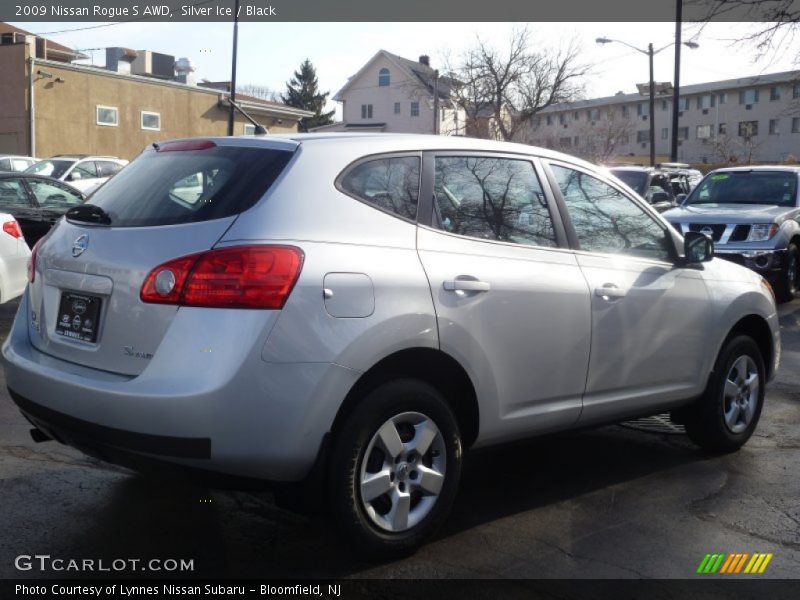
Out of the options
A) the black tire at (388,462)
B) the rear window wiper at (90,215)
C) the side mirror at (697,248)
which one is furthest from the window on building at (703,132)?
the rear window wiper at (90,215)

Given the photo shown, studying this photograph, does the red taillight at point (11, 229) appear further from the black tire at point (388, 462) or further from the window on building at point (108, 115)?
the window on building at point (108, 115)

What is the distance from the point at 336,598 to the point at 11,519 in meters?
1.63

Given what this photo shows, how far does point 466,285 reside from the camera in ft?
13.4

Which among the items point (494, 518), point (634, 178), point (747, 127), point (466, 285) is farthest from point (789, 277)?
point (747, 127)

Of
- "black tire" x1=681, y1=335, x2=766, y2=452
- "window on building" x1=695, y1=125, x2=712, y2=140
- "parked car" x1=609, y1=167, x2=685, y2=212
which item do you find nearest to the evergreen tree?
"window on building" x1=695, y1=125, x2=712, y2=140

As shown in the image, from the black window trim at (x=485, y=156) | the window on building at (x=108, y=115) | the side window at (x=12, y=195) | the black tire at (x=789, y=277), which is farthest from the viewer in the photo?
the window on building at (x=108, y=115)

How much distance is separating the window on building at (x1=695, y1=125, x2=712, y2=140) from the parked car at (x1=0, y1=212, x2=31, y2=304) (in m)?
74.2

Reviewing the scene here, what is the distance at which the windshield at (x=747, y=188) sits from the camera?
13688 millimetres

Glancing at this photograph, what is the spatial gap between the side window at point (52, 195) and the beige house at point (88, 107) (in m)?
21.9

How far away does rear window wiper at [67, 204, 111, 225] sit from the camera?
4035 mm

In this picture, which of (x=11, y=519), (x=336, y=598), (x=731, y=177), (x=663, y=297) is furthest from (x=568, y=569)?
(x=731, y=177)

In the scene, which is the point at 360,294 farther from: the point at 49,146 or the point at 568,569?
the point at 49,146

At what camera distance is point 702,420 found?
561 cm

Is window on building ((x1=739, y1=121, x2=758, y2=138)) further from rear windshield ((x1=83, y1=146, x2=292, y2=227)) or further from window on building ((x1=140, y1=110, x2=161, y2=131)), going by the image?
rear windshield ((x1=83, y1=146, x2=292, y2=227))
